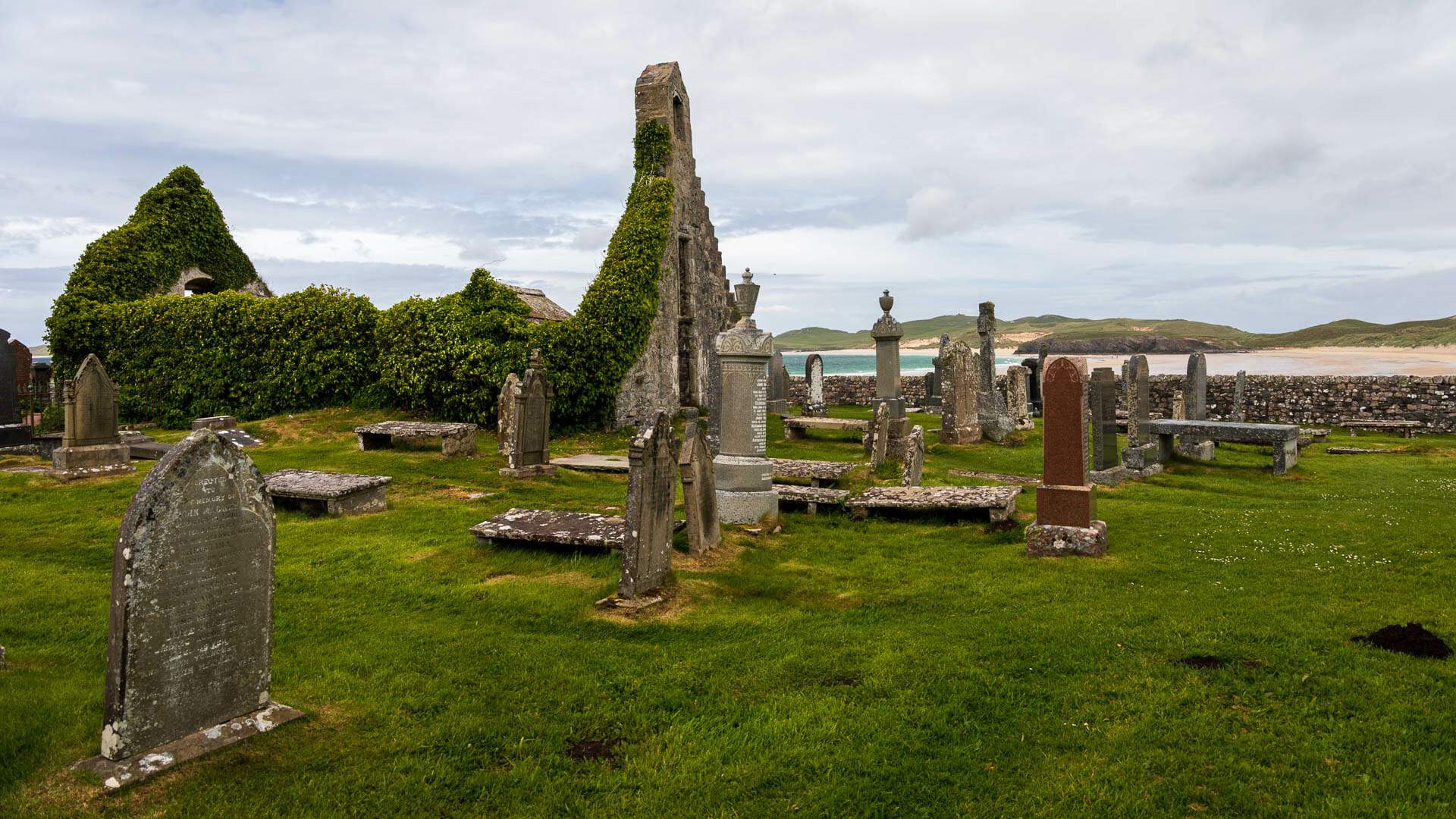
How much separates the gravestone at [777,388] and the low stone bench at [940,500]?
46.6 ft

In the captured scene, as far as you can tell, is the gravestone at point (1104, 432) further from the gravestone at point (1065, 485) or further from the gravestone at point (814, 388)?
the gravestone at point (814, 388)

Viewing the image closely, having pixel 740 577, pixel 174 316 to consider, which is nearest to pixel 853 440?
pixel 740 577

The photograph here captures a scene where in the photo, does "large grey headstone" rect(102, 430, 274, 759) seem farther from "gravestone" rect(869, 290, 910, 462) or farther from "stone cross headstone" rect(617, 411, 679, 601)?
"gravestone" rect(869, 290, 910, 462)

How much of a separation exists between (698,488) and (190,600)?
525 cm

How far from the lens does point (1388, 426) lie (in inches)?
904

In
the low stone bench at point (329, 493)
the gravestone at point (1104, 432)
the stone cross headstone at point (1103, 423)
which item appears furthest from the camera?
the stone cross headstone at point (1103, 423)

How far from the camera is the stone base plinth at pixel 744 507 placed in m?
10.8

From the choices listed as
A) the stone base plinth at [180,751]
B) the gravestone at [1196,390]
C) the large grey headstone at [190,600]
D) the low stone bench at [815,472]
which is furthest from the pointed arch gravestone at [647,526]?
the gravestone at [1196,390]

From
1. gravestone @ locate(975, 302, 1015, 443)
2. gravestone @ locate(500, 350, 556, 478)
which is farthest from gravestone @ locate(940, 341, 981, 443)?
gravestone @ locate(500, 350, 556, 478)

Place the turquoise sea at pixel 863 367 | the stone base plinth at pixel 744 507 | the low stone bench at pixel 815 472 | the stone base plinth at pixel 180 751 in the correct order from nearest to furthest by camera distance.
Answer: the stone base plinth at pixel 180 751
the stone base plinth at pixel 744 507
the low stone bench at pixel 815 472
the turquoise sea at pixel 863 367

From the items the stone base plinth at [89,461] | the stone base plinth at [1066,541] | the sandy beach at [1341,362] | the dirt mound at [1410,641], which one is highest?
the sandy beach at [1341,362]

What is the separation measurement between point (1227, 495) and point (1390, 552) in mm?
4723

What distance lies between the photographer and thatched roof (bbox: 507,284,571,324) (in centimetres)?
2153

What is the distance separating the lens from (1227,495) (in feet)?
42.8
